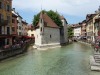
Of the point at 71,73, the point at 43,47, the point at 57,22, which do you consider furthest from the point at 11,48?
the point at 57,22

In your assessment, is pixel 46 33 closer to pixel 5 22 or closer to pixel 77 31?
pixel 5 22

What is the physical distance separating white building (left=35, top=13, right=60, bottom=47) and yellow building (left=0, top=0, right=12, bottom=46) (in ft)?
47.1

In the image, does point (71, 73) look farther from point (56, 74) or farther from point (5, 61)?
point (5, 61)

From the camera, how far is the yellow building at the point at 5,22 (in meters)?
47.7

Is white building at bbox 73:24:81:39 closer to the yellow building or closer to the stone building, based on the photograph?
the stone building

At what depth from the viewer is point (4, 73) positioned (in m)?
27.9

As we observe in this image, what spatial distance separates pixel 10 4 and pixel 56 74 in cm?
2893

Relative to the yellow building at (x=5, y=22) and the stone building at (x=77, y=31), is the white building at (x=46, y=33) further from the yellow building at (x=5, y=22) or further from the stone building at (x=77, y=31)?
the stone building at (x=77, y=31)

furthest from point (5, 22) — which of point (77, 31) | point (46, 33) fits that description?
point (77, 31)

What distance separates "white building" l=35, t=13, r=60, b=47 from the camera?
217 feet

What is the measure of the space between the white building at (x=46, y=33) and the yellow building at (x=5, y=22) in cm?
1435

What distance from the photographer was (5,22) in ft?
156

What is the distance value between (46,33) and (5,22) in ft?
74.2

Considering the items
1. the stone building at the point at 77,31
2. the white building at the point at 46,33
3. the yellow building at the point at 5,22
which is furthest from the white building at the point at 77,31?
the yellow building at the point at 5,22
